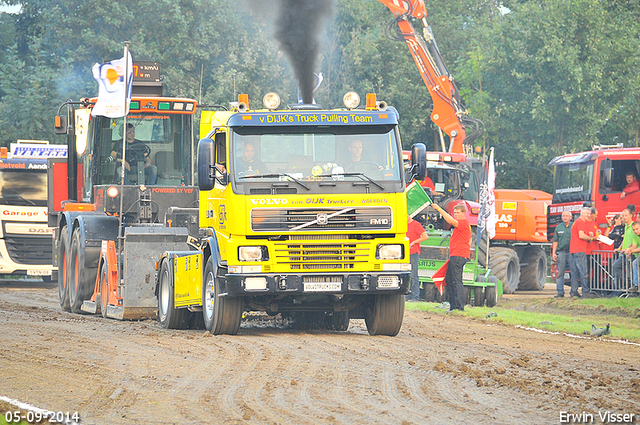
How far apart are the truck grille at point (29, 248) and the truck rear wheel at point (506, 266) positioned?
1120 centimetres

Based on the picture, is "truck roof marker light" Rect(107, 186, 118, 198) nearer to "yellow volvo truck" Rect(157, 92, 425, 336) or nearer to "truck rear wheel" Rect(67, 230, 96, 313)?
"truck rear wheel" Rect(67, 230, 96, 313)

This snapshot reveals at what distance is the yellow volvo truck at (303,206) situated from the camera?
11.9 m

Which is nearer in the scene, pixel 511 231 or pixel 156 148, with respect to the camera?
pixel 156 148

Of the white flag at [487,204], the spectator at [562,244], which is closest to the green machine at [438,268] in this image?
the white flag at [487,204]

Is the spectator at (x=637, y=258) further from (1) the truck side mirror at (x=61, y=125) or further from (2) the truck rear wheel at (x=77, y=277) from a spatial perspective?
(1) the truck side mirror at (x=61, y=125)

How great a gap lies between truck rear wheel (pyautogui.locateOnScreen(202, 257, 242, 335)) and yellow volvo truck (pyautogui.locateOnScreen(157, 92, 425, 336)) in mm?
14

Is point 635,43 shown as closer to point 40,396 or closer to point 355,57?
point 355,57

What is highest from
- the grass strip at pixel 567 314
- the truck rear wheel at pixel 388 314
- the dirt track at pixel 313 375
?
the truck rear wheel at pixel 388 314

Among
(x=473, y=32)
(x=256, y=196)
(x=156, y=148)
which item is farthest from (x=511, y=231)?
(x=473, y=32)

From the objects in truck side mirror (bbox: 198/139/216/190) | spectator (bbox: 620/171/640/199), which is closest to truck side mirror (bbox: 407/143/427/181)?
truck side mirror (bbox: 198/139/216/190)

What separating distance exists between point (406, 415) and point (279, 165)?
526cm

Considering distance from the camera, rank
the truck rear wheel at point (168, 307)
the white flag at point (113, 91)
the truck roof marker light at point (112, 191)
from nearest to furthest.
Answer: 1. the truck rear wheel at point (168, 307)
2. the white flag at point (113, 91)
3. the truck roof marker light at point (112, 191)

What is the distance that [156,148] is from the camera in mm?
17375

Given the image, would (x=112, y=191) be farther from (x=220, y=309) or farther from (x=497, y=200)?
(x=497, y=200)
